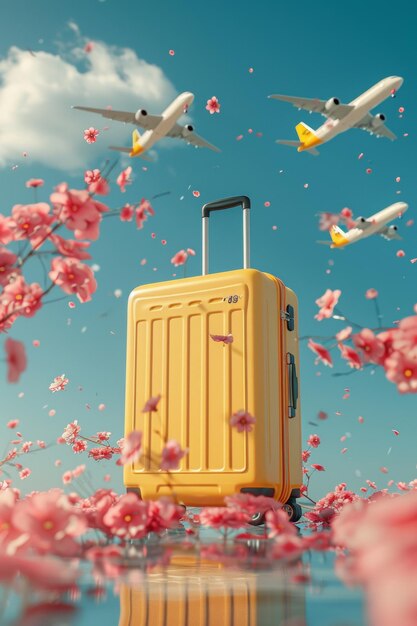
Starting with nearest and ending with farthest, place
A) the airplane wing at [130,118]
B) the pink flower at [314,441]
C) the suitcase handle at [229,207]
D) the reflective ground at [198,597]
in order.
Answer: the reflective ground at [198,597]
the suitcase handle at [229,207]
the pink flower at [314,441]
the airplane wing at [130,118]

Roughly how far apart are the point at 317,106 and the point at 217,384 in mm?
7395

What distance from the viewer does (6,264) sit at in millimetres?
1794

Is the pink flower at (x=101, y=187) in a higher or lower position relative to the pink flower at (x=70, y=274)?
higher

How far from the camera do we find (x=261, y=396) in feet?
9.19

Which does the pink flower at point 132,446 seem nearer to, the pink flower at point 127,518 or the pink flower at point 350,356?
the pink flower at point 127,518

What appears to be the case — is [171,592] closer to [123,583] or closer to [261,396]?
[123,583]

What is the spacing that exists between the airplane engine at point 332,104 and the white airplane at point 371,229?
5.89 ft

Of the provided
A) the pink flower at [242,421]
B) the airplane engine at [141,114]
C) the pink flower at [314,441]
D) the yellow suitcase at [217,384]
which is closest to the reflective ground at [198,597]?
the pink flower at [242,421]

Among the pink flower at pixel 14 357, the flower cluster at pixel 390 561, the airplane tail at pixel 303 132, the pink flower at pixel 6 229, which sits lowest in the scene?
the flower cluster at pixel 390 561

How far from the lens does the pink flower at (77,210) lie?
73.8 inches

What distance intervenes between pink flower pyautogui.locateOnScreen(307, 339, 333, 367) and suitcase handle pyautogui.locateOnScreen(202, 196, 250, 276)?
116 cm

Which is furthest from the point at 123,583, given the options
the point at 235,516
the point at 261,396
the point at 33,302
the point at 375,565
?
the point at 261,396

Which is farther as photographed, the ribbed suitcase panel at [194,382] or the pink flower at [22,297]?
the ribbed suitcase panel at [194,382]

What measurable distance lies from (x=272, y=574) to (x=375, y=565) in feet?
2.19
